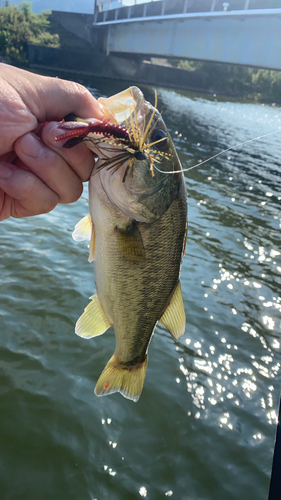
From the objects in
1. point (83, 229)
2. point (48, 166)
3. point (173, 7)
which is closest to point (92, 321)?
point (83, 229)

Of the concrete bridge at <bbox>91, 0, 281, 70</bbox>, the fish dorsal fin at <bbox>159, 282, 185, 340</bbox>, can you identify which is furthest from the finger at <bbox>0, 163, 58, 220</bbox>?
the concrete bridge at <bbox>91, 0, 281, 70</bbox>

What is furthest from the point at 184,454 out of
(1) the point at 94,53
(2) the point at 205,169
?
(1) the point at 94,53

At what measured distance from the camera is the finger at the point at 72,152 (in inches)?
79.4

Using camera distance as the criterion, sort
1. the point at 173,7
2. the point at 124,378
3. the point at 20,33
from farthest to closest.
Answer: the point at 20,33, the point at 173,7, the point at 124,378

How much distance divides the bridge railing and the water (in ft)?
63.4

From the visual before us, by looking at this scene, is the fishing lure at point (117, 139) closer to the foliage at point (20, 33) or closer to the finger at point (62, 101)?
the finger at point (62, 101)

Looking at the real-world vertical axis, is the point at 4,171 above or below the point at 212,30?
below

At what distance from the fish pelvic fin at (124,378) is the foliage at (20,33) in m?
47.6

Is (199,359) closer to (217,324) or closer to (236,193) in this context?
(217,324)

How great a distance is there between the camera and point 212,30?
25422 mm

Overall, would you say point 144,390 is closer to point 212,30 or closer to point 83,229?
point 83,229

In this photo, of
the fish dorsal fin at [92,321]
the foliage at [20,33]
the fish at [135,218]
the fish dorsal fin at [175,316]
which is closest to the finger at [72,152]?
the fish at [135,218]

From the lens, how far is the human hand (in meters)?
1.97

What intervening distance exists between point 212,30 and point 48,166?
1133 inches
